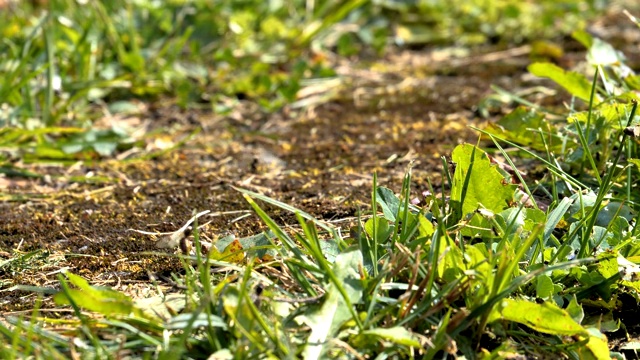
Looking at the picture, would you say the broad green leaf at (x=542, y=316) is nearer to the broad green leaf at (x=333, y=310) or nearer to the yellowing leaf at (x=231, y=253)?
the broad green leaf at (x=333, y=310)

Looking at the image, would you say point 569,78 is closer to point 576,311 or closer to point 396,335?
point 576,311

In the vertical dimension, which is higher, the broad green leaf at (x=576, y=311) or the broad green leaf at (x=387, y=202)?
the broad green leaf at (x=387, y=202)

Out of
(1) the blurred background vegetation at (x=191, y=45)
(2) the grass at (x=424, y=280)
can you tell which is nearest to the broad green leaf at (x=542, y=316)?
(2) the grass at (x=424, y=280)

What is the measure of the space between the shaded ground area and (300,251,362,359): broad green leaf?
1.38 ft

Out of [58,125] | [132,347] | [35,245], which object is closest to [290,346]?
[132,347]

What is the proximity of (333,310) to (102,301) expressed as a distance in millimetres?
420

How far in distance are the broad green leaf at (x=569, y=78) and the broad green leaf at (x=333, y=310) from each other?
1.00 metres

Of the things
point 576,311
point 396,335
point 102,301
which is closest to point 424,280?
point 396,335

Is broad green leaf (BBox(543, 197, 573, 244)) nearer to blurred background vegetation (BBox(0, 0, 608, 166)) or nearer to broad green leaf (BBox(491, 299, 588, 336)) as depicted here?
broad green leaf (BBox(491, 299, 588, 336))

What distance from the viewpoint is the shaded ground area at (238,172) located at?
6.45ft

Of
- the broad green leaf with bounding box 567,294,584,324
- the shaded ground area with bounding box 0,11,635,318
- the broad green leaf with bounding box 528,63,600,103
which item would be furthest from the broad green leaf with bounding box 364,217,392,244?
the broad green leaf with bounding box 528,63,600,103

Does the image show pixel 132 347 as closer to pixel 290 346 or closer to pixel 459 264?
pixel 290 346

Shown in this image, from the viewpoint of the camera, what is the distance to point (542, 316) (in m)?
1.51

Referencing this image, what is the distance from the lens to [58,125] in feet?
10.0
